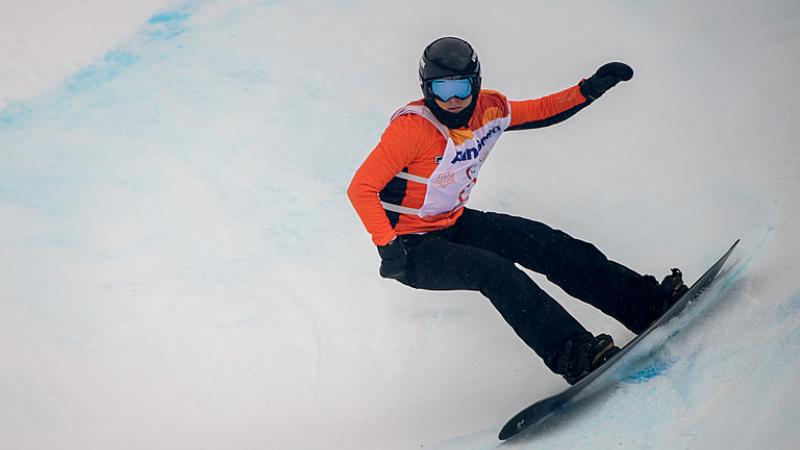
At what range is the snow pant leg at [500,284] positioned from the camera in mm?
2775

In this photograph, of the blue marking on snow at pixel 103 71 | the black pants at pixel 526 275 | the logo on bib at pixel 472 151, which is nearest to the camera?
the black pants at pixel 526 275

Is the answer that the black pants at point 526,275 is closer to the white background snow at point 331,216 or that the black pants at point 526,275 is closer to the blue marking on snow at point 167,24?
the white background snow at point 331,216

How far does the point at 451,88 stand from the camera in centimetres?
302

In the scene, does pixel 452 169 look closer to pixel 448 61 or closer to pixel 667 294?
pixel 448 61

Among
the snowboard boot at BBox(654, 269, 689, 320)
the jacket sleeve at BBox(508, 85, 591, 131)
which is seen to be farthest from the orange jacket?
the snowboard boot at BBox(654, 269, 689, 320)

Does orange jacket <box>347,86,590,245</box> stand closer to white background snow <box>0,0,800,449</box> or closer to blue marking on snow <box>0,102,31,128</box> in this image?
white background snow <box>0,0,800,449</box>

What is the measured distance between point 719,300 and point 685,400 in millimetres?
595

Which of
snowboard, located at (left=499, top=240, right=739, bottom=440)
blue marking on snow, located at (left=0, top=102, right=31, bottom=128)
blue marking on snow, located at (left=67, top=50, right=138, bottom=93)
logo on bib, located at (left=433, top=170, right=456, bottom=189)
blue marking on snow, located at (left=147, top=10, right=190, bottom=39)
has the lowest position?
blue marking on snow, located at (left=0, top=102, right=31, bottom=128)

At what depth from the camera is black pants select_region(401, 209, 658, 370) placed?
111 inches

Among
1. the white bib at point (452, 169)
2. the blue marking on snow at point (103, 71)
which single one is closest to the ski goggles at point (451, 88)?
the white bib at point (452, 169)

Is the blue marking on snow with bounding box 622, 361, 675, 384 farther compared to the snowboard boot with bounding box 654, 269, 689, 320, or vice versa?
the snowboard boot with bounding box 654, 269, 689, 320

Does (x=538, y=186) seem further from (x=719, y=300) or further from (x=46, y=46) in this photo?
(x=46, y=46)

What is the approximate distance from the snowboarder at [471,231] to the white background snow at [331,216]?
26 cm

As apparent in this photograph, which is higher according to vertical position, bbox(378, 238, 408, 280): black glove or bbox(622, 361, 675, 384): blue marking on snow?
bbox(622, 361, 675, 384): blue marking on snow
